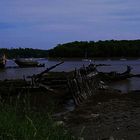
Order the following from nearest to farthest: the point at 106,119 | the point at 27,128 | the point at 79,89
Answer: the point at 27,128
the point at 106,119
the point at 79,89

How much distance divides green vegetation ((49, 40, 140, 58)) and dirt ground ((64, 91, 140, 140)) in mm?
137963

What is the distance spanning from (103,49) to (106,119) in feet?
500

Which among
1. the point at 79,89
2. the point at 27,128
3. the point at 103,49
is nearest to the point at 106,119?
the point at 79,89

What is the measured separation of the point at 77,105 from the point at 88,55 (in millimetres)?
150826

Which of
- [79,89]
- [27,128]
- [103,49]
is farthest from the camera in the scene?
[103,49]

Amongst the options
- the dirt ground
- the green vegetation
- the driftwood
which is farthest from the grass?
the green vegetation

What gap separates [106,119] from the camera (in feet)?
61.5

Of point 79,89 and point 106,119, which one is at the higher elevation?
point 79,89

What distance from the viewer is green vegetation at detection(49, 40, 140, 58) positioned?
167375mm

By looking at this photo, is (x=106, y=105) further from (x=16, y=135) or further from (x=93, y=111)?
(x=16, y=135)

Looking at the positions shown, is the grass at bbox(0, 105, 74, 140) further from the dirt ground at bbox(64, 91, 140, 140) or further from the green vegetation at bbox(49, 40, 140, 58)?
the green vegetation at bbox(49, 40, 140, 58)

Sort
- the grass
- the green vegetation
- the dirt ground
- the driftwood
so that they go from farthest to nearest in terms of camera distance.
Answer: the green vegetation → the driftwood → the dirt ground → the grass

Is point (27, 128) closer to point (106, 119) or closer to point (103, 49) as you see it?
point (106, 119)

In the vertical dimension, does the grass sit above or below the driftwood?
above
